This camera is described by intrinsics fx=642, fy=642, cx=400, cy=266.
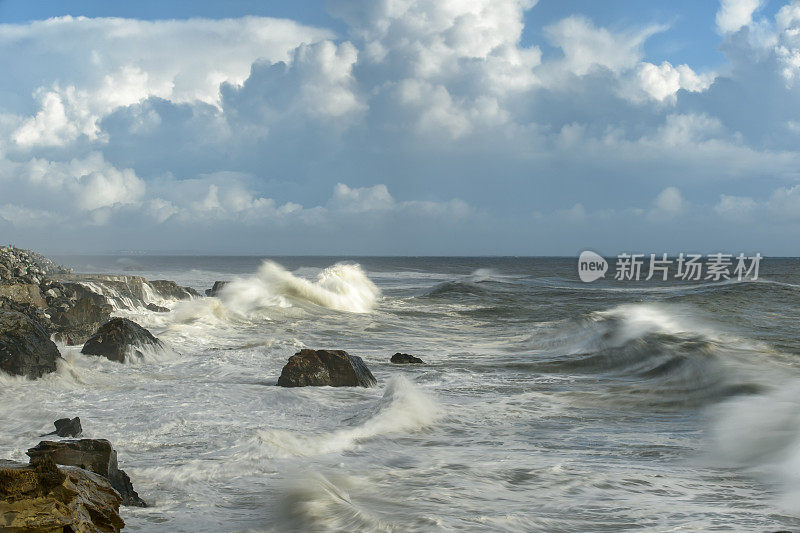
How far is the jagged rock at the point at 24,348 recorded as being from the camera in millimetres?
7809

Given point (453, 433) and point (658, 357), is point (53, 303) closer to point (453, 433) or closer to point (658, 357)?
point (453, 433)

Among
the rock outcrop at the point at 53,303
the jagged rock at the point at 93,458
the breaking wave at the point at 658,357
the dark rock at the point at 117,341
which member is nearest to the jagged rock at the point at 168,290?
the rock outcrop at the point at 53,303

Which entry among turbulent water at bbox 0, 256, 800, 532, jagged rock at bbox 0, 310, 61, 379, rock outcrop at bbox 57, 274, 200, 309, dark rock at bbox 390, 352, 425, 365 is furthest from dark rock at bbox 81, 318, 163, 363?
rock outcrop at bbox 57, 274, 200, 309

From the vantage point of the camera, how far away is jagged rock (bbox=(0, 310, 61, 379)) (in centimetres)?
781

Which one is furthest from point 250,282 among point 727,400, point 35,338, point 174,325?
point 727,400

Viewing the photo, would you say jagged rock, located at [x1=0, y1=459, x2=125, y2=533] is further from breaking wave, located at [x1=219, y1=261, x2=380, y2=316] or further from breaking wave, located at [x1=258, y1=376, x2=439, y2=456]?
breaking wave, located at [x1=219, y1=261, x2=380, y2=316]

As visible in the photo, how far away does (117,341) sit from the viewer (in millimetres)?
10039

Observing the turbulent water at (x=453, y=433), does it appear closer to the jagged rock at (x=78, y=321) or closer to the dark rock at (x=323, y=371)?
the dark rock at (x=323, y=371)

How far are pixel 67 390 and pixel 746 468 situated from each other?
23.9ft

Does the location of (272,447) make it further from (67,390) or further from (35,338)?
(35,338)

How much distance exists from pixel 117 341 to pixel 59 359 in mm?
1703

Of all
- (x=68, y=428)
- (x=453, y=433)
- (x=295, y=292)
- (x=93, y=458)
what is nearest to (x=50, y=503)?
(x=93, y=458)

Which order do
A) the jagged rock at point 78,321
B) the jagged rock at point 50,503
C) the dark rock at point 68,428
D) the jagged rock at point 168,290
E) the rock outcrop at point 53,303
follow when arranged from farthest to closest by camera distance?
the jagged rock at point 168,290
the jagged rock at point 78,321
the rock outcrop at point 53,303
the dark rock at point 68,428
the jagged rock at point 50,503

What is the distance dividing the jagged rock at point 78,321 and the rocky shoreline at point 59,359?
17mm
